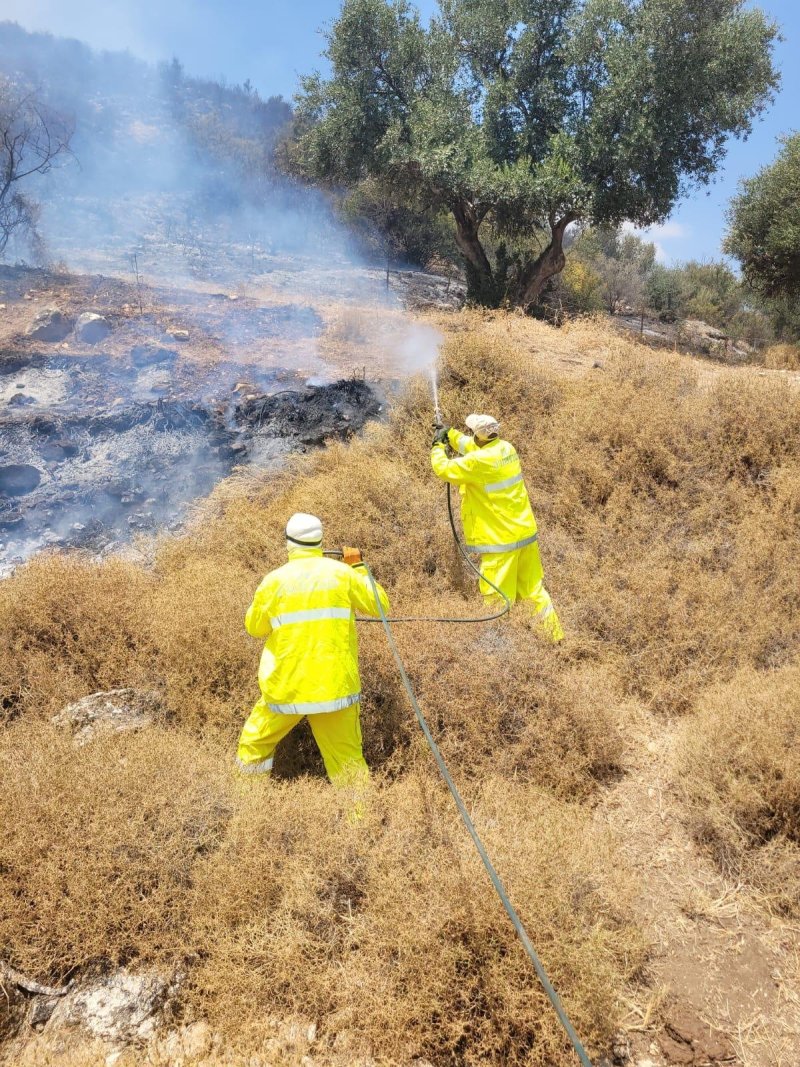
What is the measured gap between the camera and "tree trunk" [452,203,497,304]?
14.6m

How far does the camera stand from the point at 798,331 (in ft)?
62.7

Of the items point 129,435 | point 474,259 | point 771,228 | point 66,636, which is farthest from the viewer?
point 474,259

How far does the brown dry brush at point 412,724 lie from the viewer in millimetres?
2586

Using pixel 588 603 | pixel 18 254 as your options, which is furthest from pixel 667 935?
pixel 18 254

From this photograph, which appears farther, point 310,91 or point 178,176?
point 178,176

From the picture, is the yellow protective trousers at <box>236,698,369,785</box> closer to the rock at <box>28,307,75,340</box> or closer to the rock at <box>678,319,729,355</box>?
the rock at <box>28,307,75,340</box>

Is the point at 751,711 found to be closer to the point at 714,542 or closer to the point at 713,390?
the point at 714,542

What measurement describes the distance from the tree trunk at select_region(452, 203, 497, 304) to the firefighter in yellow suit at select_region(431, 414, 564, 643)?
10.6m

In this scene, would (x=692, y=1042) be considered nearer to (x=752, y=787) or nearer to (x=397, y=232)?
(x=752, y=787)

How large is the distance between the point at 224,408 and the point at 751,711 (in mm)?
6797

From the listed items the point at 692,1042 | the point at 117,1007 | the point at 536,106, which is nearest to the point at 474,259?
the point at 536,106

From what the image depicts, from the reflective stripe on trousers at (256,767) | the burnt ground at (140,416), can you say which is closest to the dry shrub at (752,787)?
the reflective stripe on trousers at (256,767)

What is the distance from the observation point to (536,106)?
13453 millimetres

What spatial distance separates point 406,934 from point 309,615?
156cm
